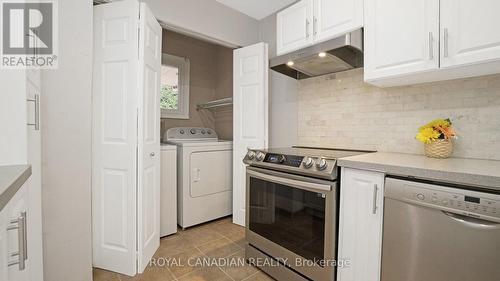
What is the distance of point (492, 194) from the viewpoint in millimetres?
849

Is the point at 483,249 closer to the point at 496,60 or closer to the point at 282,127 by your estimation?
the point at 496,60

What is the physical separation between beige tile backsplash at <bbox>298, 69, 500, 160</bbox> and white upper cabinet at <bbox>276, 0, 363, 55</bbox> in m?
0.48

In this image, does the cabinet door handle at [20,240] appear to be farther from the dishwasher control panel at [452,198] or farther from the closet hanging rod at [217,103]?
the closet hanging rod at [217,103]

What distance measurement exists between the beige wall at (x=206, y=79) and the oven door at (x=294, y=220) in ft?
6.16

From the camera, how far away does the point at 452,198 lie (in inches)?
36.5

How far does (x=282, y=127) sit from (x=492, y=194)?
6.01 ft

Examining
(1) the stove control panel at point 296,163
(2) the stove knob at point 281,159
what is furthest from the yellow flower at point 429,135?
(2) the stove knob at point 281,159

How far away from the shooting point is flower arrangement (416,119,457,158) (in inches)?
53.2

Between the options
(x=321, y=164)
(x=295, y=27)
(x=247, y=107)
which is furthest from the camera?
(x=247, y=107)

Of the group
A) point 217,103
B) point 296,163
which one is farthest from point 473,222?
point 217,103

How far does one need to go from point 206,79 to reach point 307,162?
8.90ft

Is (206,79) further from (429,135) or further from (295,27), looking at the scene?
(429,135)

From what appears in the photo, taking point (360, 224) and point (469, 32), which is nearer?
point (469, 32)

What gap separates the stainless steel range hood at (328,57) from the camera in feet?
4.91
